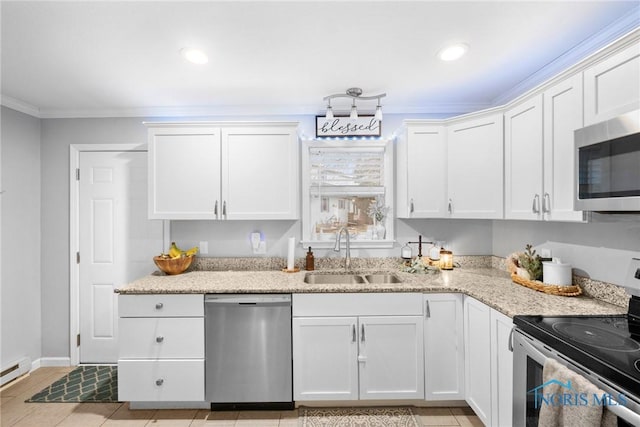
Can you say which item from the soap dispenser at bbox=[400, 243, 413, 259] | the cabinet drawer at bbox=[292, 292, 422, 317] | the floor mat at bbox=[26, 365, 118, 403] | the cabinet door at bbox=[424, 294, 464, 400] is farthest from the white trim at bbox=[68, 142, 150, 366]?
the cabinet door at bbox=[424, 294, 464, 400]

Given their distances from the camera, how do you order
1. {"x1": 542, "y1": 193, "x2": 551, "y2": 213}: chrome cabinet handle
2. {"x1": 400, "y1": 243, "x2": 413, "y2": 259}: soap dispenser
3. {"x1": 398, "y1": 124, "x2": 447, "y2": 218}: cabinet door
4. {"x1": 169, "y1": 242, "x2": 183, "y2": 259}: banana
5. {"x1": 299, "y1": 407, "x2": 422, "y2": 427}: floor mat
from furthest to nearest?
{"x1": 400, "y1": 243, "x2": 413, "y2": 259}: soap dispenser < {"x1": 169, "y1": 242, "x2": 183, "y2": 259}: banana < {"x1": 398, "y1": 124, "x2": 447, "y2": 218}: cabinet door < {"x1": 299, "y1": 407, "x2": 422, "y2": 427}: floor mat < {"x1": 542, "y1": 193, "x2": 551, "y2": 213}: chrome cabinet handle

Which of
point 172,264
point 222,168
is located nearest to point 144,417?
point 172,264

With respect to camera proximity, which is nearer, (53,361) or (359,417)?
(359,417)

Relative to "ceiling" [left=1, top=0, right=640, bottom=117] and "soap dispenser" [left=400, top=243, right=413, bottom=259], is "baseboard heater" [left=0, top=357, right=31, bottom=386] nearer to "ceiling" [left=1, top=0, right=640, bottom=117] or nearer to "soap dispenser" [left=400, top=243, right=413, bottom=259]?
"ceiling" [left=1, top=0, right=640, bottom=117]

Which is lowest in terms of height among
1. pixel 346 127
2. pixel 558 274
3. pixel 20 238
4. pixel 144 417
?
pixel 144 417

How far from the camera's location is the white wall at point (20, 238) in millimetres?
2691

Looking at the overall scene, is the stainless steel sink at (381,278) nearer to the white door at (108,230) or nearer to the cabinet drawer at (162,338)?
the cabinet drawer at (162,338)

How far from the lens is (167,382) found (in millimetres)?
2223

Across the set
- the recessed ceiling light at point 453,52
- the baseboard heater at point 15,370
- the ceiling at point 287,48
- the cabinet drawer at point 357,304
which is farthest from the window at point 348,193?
the baseboard heater at point 15,370

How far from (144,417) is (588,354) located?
106 inches

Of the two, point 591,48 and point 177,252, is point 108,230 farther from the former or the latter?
point 591,48

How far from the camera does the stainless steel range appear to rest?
1.00 m

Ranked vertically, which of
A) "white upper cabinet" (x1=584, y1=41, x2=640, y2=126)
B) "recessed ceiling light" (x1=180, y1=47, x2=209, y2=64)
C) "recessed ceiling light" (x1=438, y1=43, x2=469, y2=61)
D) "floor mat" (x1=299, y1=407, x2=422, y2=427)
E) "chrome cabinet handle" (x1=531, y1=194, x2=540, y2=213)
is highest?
"recessed ceiling light" (x1=438, y1=43, x2=469, y2=61)

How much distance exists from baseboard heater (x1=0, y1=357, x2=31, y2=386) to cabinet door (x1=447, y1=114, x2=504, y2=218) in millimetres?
3999
